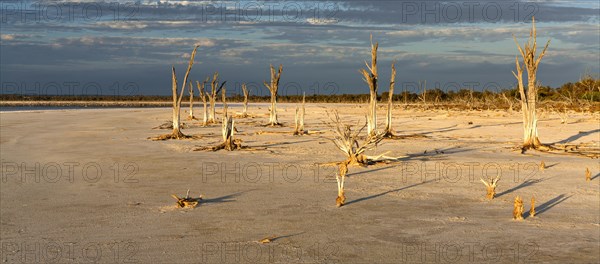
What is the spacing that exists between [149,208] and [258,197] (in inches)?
62.3

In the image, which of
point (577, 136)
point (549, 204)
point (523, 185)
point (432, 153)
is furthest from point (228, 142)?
point (577, 136)

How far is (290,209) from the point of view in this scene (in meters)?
8.73

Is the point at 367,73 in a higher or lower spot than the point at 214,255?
higher

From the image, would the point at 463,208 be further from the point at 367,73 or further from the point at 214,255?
the point at 367,73

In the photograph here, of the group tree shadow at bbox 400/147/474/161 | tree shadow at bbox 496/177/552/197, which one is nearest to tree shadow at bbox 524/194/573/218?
tree shadow at bbox 496/177/552/197

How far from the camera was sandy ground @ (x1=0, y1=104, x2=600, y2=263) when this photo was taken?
6.66 m

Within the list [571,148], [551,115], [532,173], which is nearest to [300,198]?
[532,173]

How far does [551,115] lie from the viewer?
30656mm

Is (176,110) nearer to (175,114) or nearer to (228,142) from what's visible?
(175,114)

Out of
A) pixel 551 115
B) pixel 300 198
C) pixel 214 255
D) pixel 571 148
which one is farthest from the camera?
pixel 551 115

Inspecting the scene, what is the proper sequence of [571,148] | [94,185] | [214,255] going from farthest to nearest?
[571,148] → [94,185] → [214,255]

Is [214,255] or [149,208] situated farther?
[149,208]

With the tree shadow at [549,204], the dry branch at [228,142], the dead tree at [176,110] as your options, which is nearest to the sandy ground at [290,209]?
the tree shadow at [549,204]

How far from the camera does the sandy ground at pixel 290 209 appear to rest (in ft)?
21.9
